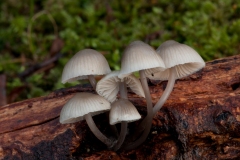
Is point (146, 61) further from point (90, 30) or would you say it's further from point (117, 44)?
point (90, 30)

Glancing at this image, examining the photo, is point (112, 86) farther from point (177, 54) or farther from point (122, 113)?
point (177, 54)

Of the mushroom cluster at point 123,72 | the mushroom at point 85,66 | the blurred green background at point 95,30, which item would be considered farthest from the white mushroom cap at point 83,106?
the blurred green background at point 95,30

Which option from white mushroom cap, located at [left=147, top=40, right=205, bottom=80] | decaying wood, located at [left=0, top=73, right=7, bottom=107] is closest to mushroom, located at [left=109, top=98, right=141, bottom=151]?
white mushroom cap, located at [left=147, top=40, right=205, bottom=80]

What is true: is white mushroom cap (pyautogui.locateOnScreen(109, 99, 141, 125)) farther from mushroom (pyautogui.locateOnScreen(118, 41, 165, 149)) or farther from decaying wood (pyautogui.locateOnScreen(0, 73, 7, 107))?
decaying wood (pyautogui.locateOnScreen(0, 73, 7, 107))

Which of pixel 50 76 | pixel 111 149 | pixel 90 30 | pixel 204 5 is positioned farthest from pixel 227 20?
pixel 111 149

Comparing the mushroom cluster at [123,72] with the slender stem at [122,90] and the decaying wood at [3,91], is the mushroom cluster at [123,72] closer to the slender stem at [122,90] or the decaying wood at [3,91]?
the slender stem at [122,90]

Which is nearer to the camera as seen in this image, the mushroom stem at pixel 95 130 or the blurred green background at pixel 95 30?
the mushroom stem at pixel 95 130
